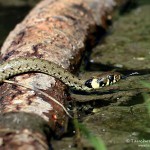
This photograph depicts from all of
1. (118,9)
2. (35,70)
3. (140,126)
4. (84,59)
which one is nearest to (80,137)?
(140,126)

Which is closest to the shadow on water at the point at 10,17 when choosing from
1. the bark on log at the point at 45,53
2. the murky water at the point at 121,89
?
the murky water at the point at 121,89

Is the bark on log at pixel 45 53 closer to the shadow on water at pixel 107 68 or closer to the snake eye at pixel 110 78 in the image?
the shadow on water at pixel 107 68

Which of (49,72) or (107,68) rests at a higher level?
(107,68)

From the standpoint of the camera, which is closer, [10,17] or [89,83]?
[89,83]

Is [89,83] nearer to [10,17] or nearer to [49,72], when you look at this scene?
[49,72]

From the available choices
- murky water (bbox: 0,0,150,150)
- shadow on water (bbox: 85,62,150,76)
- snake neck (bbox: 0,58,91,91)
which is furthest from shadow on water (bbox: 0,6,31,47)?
snake neck (bbox: 0,58,91,91)

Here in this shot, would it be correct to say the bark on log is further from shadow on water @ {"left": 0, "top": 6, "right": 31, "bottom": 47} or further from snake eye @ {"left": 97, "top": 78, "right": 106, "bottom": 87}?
shadow on water @ {"left": 0, "top": 6, "right": 31, "bottom": 47}

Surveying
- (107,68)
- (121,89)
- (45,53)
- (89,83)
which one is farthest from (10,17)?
(121,89)
